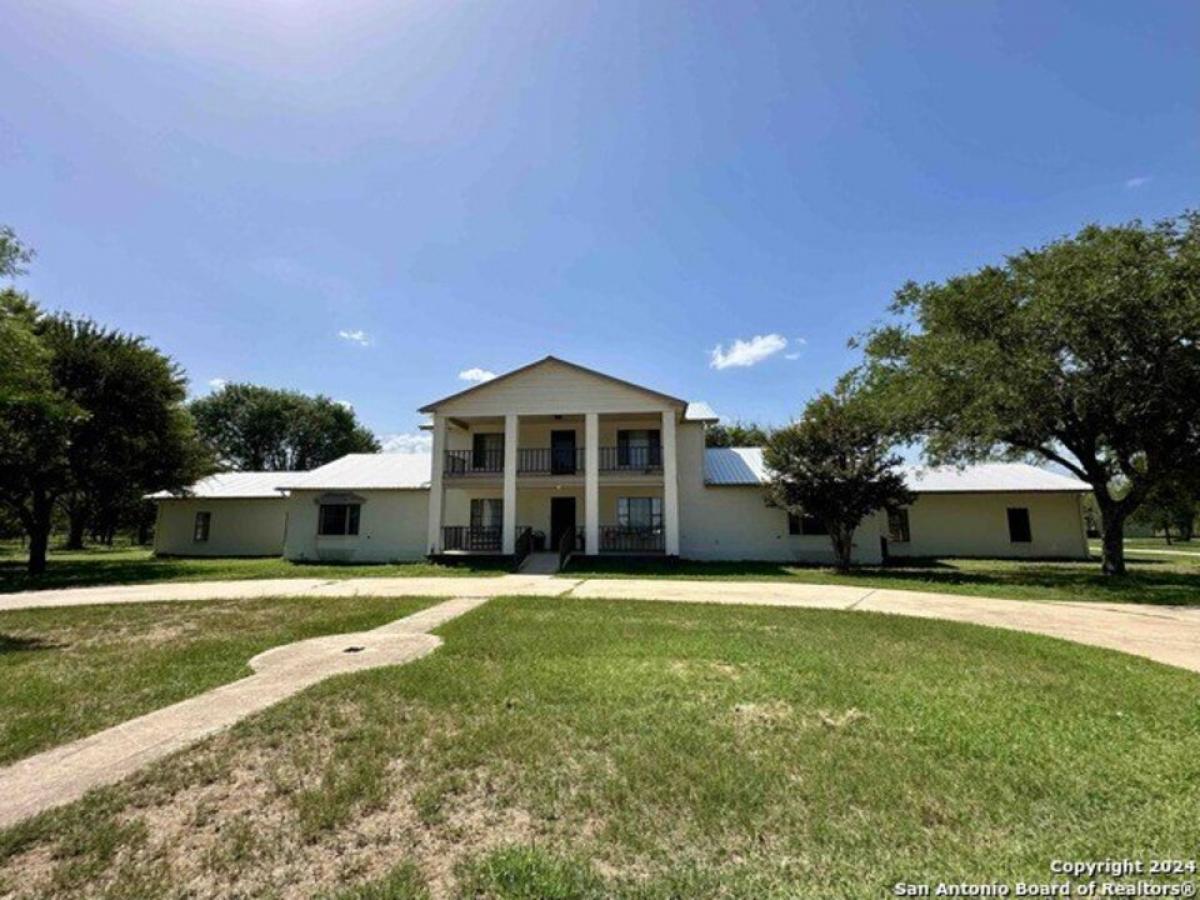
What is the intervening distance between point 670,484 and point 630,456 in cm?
316

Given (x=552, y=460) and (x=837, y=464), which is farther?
(x=552, y=460)

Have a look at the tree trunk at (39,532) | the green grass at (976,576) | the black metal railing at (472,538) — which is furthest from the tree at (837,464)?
the tree trunk at (39,532)

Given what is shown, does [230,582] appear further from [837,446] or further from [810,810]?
[837,446]

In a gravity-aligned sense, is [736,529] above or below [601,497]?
below

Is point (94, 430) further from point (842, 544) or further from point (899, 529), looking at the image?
point (899, 529)

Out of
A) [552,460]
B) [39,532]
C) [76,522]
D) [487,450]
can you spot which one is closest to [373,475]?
[487,450]

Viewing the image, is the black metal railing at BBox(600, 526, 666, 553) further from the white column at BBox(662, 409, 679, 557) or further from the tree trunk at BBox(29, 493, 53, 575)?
the tree trunk at BBox(29, 493, 53, 575)

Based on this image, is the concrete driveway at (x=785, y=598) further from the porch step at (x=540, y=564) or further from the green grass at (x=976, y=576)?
the porch step at (x=540, y=564)

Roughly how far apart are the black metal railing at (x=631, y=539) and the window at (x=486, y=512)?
4.76 metres

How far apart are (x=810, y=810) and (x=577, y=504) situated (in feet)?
68.4

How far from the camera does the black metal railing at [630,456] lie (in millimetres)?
22922

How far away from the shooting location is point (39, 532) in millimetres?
20797

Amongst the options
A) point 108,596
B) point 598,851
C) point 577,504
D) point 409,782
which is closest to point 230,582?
point 108,596

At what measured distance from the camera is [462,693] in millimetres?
5316
